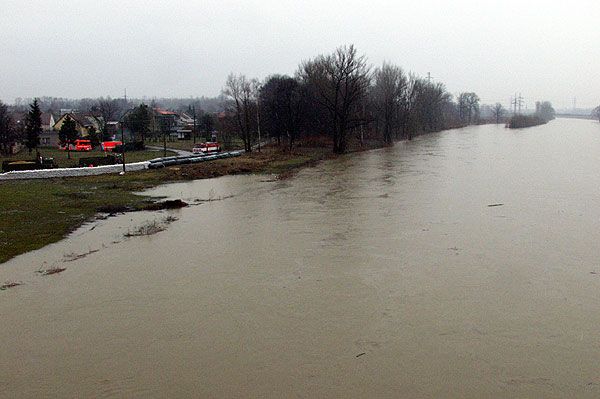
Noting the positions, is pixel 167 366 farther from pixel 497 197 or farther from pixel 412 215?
pixel 497 197

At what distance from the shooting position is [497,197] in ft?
65.8

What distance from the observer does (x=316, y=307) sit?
9422 millimetres

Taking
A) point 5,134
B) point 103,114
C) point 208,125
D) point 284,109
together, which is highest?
point 103,114

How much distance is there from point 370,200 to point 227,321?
11.9 m

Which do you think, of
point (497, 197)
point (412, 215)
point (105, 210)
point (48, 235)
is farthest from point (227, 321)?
point (497, 197)

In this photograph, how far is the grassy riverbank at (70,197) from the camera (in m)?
14.7

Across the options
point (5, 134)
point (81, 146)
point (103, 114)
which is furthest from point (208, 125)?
point (5, 134)

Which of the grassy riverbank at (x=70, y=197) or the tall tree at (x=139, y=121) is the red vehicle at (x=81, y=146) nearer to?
the tall tree at (x=139, y=121)

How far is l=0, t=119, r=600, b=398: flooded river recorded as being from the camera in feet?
23.3

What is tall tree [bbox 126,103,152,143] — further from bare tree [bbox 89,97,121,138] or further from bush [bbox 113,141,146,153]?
bush [bbox 113,141,146,153]

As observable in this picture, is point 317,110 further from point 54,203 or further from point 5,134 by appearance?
point 54,203

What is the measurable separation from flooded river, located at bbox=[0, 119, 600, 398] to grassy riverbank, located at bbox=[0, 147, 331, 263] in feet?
2.88

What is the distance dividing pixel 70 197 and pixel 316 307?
49.0 ft

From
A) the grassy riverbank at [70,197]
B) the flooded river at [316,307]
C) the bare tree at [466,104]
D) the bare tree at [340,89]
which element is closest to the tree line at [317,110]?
the bare tree at [340,89]
